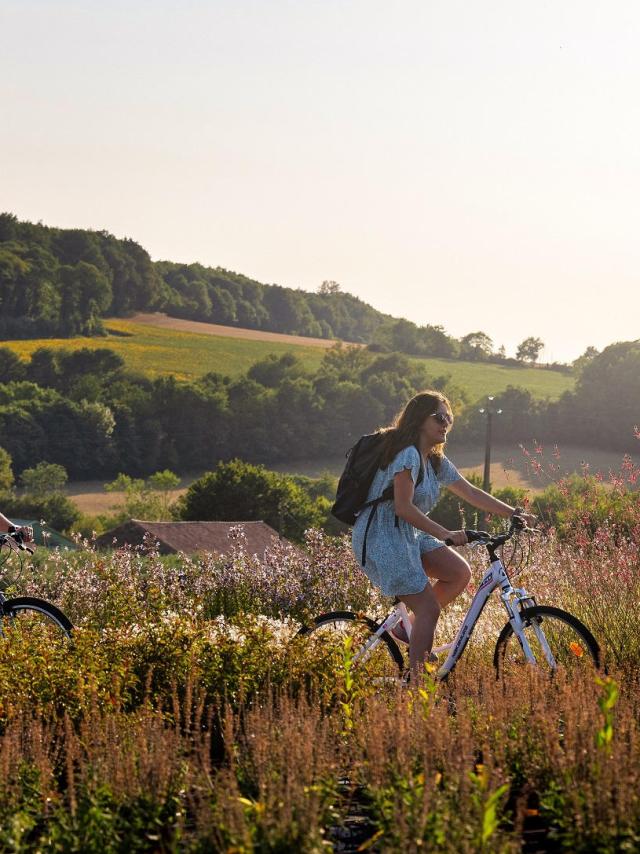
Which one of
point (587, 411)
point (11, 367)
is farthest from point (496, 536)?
point (11, 367)

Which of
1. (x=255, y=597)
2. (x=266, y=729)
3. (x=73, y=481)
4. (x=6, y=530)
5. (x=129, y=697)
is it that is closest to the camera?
(x=266, y=729)

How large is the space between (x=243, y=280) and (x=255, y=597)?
116 metres

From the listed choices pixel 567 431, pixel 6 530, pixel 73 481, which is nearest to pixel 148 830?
pixel 6 530

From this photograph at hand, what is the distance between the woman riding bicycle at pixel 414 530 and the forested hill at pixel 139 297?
291 feet

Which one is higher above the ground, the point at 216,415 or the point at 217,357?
the point at 217,357

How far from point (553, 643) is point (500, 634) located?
1.92ft

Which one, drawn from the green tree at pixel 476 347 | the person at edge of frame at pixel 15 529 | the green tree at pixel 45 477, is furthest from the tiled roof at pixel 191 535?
the green tree at pixel 476 347

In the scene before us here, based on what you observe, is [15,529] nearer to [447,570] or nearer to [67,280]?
[447,570]

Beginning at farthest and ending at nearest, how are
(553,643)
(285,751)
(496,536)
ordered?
1. (553,643)
2. (496,536)
3. (285,751)

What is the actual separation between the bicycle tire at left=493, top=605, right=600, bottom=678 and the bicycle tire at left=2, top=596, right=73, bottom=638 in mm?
2141

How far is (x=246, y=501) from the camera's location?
36.3 metres

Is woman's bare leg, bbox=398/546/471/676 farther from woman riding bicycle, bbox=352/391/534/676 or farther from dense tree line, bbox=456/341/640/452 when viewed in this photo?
dense tree line, bbox=456/341/640/452

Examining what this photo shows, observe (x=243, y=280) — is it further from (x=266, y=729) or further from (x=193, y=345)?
(x=266, y=729)

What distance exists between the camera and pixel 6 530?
19.9 ft
